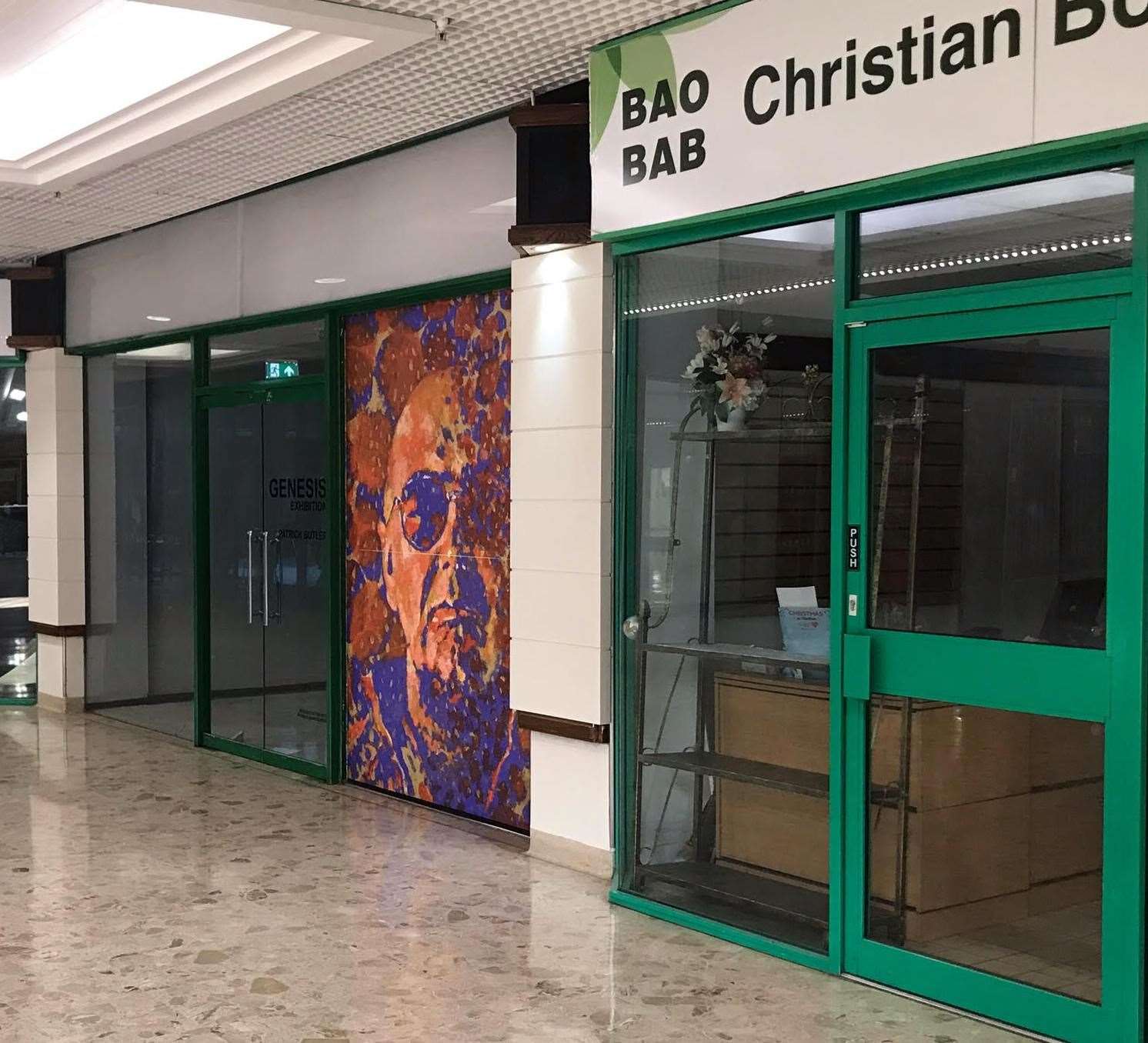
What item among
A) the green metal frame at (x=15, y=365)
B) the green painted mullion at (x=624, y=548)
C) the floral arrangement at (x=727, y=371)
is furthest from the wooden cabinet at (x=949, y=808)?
the green metal frame at (x=15, y=365)

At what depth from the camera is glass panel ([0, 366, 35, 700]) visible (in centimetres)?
1049

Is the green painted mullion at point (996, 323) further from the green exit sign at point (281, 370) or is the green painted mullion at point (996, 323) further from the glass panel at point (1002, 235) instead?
the green exit sign at point (281, 370)

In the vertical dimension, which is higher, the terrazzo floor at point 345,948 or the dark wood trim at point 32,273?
the dark wood trim at point 32,273

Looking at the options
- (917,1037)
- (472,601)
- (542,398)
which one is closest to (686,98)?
(542,398)

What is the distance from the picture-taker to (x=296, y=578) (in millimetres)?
7934

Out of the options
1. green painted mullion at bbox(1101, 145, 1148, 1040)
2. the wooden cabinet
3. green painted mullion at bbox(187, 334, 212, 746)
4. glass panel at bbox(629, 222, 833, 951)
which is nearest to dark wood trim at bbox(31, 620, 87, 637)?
green painted mullion at bbox(187, 334, 212, 746)

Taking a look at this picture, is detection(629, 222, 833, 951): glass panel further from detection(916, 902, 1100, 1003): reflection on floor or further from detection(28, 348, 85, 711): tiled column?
detection(28, 348, 85, 711): tiled column

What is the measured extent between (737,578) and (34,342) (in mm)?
6647

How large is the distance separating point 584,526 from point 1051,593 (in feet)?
7.13

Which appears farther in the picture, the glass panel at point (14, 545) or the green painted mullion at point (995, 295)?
the glass panel at point (14, 545)

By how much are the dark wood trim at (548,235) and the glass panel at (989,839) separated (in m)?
2.25

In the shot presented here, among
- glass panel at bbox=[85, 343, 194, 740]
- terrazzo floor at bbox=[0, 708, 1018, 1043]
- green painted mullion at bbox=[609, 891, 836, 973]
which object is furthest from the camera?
glass panel at bbox=[85, 343, 194, 740]

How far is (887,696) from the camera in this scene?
4.48 m

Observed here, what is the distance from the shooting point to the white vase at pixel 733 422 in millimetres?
5082
